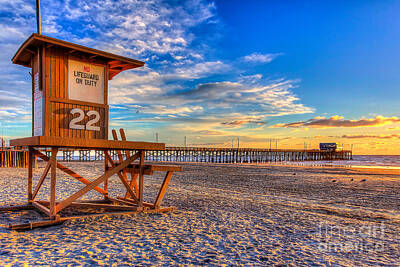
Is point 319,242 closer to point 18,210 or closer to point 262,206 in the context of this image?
point 262,206

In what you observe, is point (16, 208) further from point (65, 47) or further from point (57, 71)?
point (65, 47)

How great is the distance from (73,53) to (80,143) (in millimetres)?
2085

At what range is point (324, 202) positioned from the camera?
26.6 ft

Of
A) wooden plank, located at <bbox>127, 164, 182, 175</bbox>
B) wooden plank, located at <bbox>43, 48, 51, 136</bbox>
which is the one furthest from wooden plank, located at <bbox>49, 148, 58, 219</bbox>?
wooden plank, located at <bbox>127, 164, 182, 175</bbox>

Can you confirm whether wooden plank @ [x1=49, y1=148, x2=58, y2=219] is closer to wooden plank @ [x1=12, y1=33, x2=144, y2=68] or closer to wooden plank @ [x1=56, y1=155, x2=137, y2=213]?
wooden plank @ [x1=56, y1=155, x2=137, y2=213]

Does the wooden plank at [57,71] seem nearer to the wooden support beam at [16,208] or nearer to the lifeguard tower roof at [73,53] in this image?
the lifeguard tower roof at [73,53]

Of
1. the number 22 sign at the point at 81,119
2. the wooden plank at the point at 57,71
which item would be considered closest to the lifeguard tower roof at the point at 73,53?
the wooden plank at the point at 57,71

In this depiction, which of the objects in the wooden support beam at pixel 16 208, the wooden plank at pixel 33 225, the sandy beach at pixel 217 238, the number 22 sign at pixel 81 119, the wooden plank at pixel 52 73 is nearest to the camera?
the sandy beach at pixel 217 238

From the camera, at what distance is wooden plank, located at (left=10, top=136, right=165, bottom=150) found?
4801 mm

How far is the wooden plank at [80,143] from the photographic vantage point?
480 centimetres

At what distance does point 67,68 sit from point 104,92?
89 centimetres

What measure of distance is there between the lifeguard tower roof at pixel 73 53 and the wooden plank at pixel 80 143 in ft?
6.33

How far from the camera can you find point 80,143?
201 inches

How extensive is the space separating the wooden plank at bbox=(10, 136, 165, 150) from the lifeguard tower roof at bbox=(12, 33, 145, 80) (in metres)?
1.93
